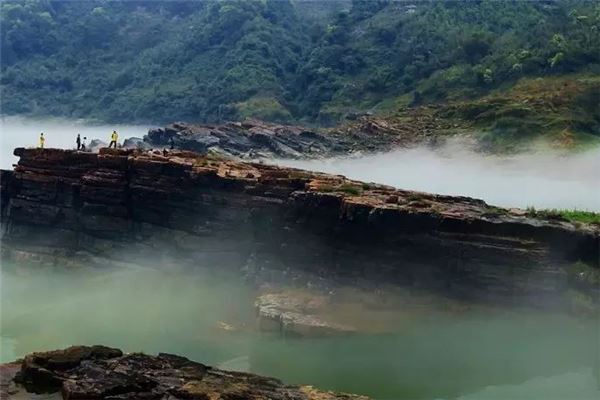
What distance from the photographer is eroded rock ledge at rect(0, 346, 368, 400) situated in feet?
52.1

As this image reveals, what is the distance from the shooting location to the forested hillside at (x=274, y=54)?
85.8m

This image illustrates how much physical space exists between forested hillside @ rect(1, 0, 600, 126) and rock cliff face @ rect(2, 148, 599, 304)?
4930cm

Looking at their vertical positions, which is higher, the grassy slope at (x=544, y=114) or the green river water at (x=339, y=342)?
the grassy slope at (x=544, y=114)

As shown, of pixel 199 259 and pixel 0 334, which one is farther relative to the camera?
pixel 199 259

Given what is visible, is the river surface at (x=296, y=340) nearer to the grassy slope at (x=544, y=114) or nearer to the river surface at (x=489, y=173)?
the river surface at (x=489, y=173)

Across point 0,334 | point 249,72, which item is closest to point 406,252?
point 0,334

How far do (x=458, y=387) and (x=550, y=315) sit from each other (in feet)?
25.6

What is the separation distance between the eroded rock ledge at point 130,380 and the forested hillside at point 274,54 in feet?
210

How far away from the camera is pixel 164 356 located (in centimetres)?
Result: 1842

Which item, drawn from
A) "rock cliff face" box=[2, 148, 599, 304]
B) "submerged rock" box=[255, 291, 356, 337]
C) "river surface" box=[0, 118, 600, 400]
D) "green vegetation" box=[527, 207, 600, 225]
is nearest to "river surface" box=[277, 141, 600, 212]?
"green vegetation" box=[527, 207, 600, 225]

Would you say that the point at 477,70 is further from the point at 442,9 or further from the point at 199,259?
the point at 199,259

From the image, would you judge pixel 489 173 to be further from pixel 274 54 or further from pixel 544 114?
pixel 274 54


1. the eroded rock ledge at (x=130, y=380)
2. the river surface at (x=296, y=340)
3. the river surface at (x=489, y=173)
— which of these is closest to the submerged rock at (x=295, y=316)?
the river surface at (x=296, y=340)

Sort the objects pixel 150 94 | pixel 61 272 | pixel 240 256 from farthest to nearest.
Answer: pixel 150 94
pixel 61 272
pixel 240 256
